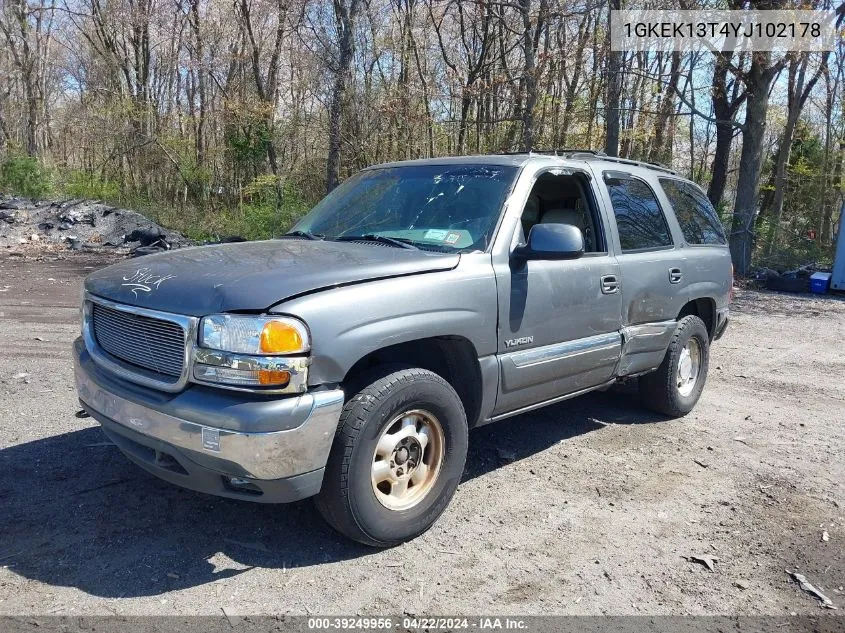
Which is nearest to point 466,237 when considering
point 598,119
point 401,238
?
point 401,238

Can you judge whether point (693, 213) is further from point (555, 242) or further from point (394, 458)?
point (394, 458)

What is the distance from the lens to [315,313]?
2.90 meters

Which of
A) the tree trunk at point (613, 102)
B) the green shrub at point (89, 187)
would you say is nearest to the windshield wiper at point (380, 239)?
the tree trunk at point (613, 102)

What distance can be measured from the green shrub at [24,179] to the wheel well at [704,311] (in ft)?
67.8

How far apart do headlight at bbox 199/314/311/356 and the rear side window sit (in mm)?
3834

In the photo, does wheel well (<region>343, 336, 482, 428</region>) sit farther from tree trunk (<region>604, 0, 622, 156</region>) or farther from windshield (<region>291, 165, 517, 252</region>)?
tree trunk (<region>604, 0, 622, 156</region>)

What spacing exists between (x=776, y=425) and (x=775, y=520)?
195 centimetres

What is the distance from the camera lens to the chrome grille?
302 cm

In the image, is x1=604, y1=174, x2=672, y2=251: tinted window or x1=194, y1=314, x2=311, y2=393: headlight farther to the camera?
x1=604, y1=174, x2=672, y2=251: tinted window

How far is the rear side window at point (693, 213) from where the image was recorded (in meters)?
5.60

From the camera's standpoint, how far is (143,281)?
3.27 metres

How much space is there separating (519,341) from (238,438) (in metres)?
1.74

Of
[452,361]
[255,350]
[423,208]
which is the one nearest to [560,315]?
[452,361]

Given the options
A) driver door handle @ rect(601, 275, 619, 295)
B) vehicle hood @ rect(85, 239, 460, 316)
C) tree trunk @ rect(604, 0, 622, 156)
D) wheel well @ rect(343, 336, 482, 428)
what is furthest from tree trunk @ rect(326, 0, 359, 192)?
wheel well @ rect(343, 336, 482, 428)
